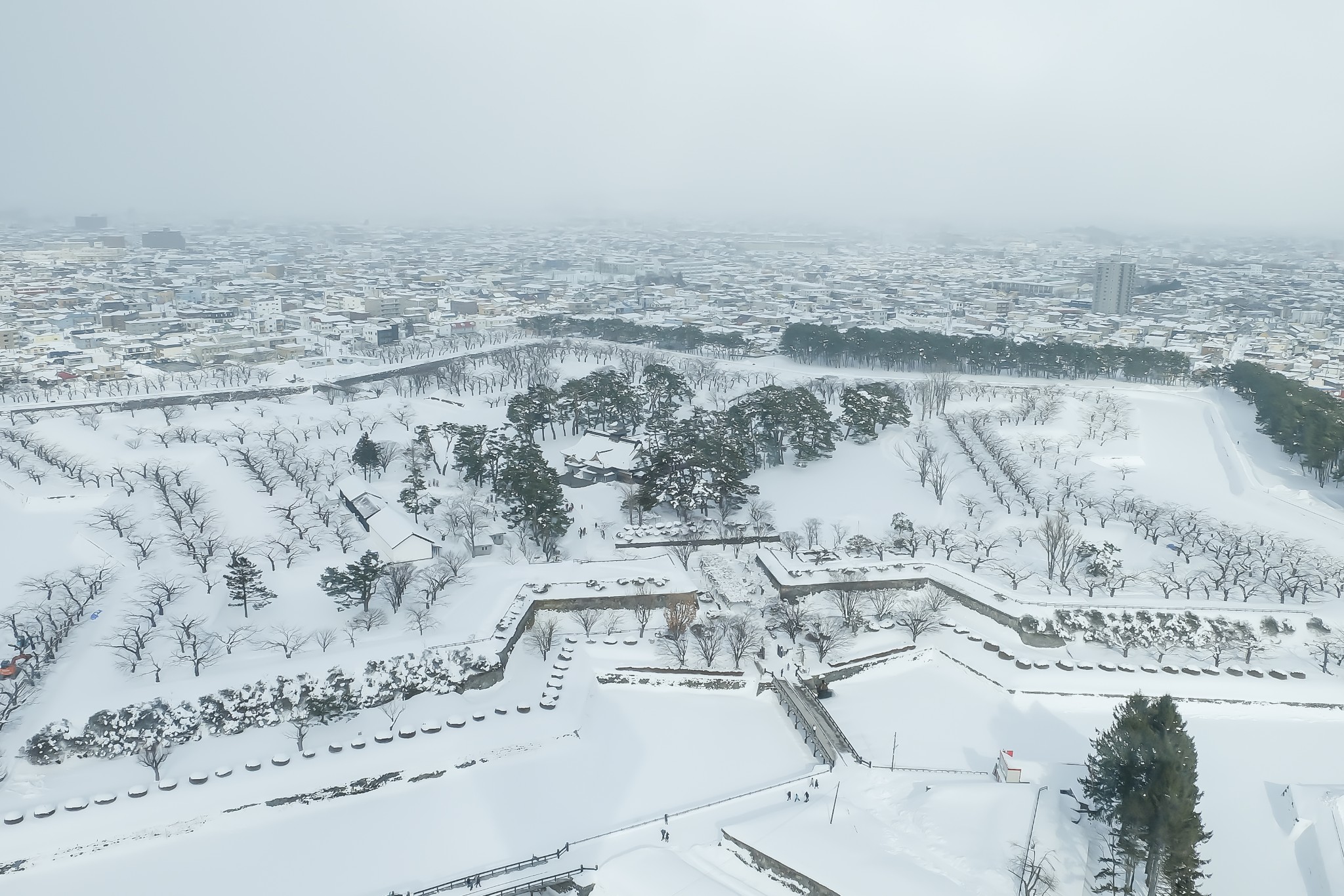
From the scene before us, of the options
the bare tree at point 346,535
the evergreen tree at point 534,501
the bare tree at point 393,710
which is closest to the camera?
the bare tree at point 393,710

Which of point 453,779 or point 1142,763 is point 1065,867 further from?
point 453,779

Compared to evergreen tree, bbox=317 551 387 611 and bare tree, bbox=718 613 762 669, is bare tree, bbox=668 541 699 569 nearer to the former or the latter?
bare tree, bbox=718 613 762 669

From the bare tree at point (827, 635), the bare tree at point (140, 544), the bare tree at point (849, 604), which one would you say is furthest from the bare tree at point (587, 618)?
the bare tree at point (140, 544)

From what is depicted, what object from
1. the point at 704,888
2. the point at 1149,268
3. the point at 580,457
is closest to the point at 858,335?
the point at 580,457

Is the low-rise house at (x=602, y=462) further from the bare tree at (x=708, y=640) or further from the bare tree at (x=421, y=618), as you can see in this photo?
the bare tree at (x=421, y=618)

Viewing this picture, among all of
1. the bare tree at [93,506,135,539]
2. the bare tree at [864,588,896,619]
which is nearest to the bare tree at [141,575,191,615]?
the bare tree at [93,506,135,539]
